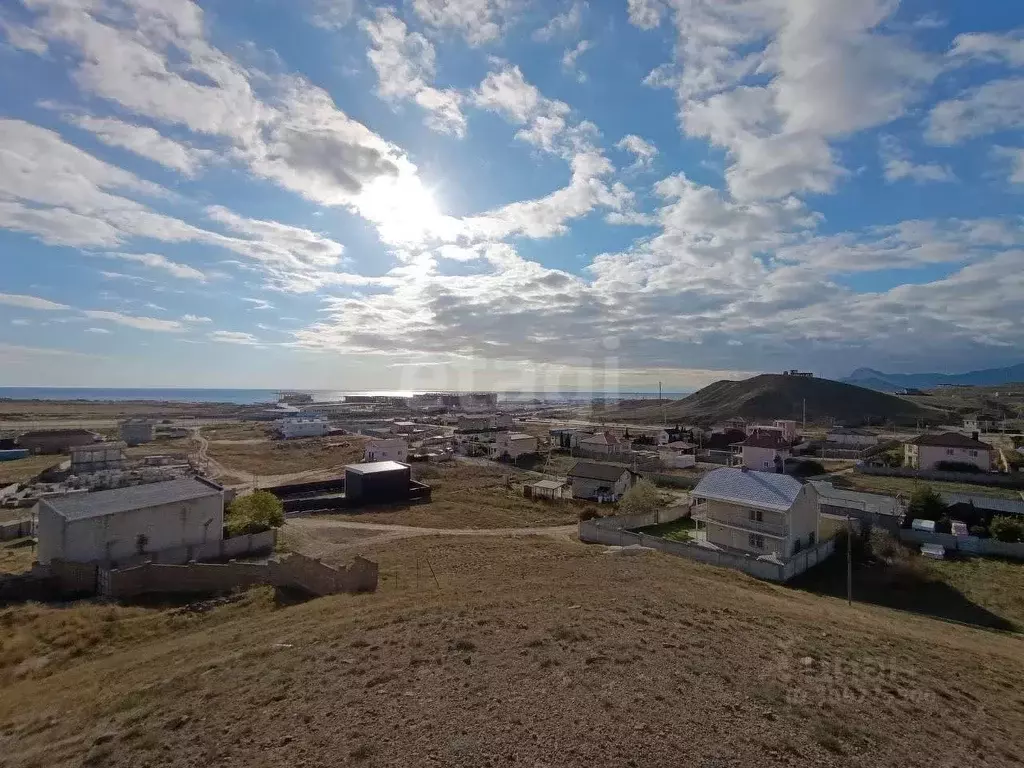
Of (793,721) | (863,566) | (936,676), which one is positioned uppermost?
(793,721)

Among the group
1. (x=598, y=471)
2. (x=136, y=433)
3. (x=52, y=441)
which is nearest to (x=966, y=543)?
(x=598, y=471)

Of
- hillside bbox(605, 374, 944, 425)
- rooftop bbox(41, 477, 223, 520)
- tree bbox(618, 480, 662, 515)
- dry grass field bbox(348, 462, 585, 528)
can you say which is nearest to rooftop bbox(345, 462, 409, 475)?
dry grass field bbox(348, 462, 585, 528)

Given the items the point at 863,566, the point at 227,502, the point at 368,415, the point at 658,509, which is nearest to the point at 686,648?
the point at 863,566

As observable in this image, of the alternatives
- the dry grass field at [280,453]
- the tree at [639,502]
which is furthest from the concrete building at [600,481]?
the dry grass field at [280,453]

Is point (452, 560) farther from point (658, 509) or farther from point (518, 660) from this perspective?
point (658, 509)

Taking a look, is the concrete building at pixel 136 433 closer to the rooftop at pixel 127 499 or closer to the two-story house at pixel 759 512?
the rooftop at pixel 127 499

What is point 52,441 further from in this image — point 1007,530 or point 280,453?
point 1007,530
